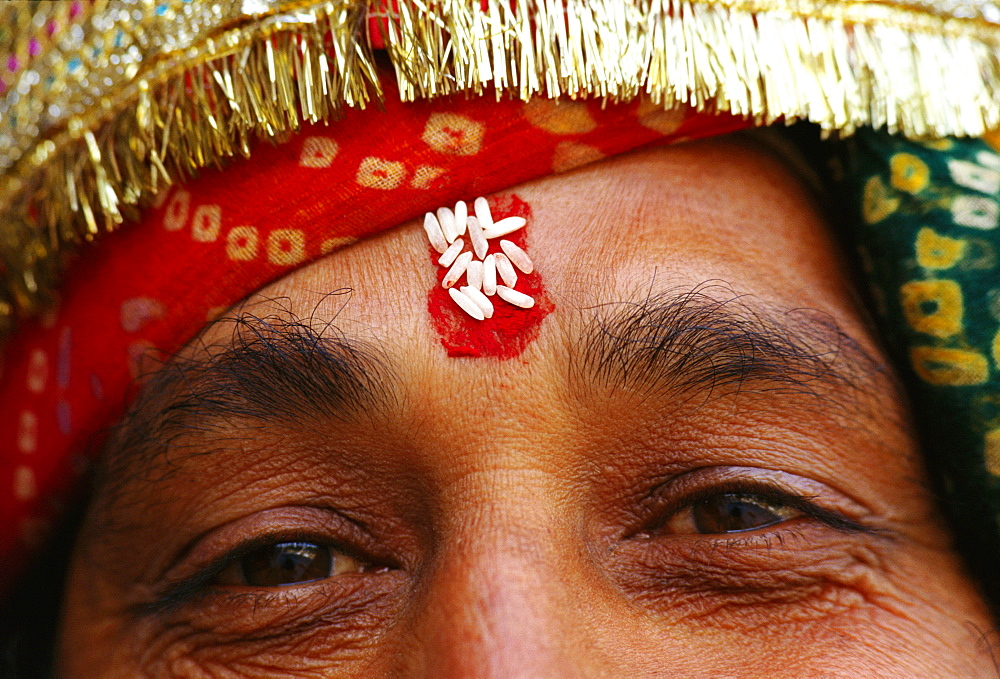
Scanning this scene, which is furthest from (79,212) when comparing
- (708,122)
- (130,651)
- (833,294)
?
(833,294)

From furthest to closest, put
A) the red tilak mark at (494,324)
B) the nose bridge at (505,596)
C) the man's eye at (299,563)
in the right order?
the man's eye at (299,563) < the red tilak mark at (494,324) < the nose bridge at (505,596)

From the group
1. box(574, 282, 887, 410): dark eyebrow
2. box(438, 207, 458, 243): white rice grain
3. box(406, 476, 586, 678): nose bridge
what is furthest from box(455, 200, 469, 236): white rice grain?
box(406, 476, 586, 678): nose bridge

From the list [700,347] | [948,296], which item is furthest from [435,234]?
[948,296]

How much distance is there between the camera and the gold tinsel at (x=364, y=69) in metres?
1.29

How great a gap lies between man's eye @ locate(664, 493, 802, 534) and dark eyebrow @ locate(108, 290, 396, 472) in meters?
0.49

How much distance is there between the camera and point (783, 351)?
4.19 ft

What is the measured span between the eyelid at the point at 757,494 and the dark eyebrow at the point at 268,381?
444 mm

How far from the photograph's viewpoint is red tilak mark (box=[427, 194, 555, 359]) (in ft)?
4.12

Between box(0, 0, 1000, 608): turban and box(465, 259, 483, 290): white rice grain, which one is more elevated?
box(0, 0, 1000, 608): turban

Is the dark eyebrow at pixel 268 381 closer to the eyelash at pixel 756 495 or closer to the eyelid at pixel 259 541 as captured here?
the eyelid at pixel 259 541

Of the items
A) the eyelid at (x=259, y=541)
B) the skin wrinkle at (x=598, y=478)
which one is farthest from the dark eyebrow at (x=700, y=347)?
the eyelid at (x=259, y=541)

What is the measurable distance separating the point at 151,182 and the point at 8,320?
1.36 feet

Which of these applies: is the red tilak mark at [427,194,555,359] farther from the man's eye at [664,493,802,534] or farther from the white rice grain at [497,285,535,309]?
the man's eye at [664,493,802,534]

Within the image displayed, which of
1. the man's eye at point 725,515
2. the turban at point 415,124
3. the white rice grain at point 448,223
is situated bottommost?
the man's eye at point 725,515
